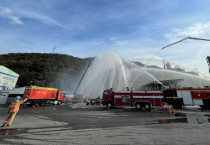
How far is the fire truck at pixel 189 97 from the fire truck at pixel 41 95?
861 inches

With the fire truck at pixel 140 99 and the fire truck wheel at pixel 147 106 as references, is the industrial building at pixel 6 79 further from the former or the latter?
the fire truck wheel at pixel 147 106

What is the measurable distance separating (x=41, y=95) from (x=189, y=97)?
1003 inches

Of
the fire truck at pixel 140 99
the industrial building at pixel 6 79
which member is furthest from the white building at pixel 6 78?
the fire truck at pixel 140 99

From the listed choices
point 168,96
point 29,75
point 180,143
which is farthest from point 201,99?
point 29,75

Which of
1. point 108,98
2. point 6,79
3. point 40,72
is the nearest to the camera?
point 108,98

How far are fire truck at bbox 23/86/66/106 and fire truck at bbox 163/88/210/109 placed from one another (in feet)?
71.8

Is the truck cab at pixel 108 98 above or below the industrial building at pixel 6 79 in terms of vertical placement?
below

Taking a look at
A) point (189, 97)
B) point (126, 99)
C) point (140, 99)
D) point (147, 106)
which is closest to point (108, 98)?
point (126, 99)

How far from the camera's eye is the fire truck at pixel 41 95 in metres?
20.3

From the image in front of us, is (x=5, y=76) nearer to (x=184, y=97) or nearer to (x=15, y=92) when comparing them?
(x=15, y=92)

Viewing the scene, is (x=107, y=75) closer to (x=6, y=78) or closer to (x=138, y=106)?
(x=138, y=106)

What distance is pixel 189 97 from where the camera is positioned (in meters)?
18.0

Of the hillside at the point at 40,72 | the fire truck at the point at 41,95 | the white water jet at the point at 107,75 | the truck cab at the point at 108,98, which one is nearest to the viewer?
the truck cab at the point at 108,98

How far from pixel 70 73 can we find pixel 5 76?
61907 millimetres
